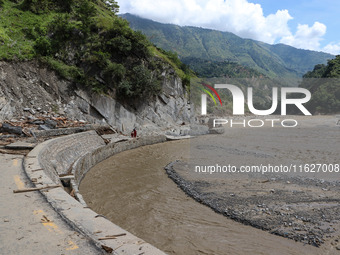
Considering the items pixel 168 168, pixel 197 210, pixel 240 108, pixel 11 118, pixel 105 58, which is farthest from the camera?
pixel 240 108

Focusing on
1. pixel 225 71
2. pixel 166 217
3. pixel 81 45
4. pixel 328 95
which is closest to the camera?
pixel 166 217

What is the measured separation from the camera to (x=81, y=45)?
84.6 feet

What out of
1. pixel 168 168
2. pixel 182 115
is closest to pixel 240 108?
pixel 182 115

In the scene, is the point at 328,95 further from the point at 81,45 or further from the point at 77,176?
the point at 77,176

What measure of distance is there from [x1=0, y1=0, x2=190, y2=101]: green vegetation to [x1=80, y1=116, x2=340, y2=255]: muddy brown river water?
517 inches

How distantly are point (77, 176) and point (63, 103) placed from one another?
12526 mm

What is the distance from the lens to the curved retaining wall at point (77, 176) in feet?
13.8

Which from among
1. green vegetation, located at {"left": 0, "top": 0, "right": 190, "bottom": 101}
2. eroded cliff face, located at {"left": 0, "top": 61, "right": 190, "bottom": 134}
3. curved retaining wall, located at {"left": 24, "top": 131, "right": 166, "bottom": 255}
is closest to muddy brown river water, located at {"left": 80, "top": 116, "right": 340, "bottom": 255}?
curved retaining wall, located at {"left": 24, "top": 131, "right": 166, "bottom": 255}

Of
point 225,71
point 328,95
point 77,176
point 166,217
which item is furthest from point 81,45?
point 225,71

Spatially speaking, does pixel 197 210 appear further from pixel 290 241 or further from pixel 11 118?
pixel 11 118

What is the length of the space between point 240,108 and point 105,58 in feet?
149

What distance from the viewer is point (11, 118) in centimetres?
1831

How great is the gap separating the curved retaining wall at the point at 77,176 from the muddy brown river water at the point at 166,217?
112cm

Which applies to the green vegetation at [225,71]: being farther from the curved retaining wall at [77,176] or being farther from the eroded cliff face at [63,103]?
the curved retaining wall at [77,176]
